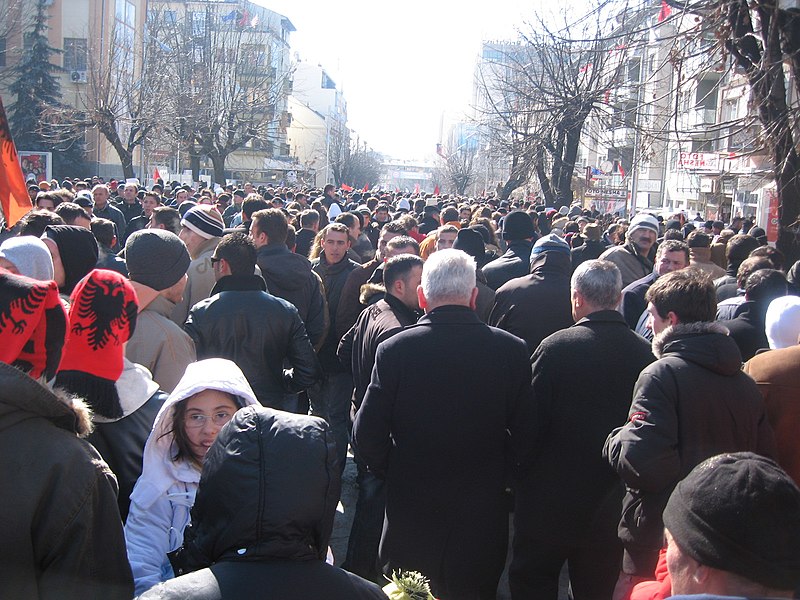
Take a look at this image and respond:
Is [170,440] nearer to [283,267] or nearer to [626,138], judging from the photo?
[283,267]

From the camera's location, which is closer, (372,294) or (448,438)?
(448,438)

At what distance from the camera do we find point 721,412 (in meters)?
3.52

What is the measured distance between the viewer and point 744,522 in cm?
189

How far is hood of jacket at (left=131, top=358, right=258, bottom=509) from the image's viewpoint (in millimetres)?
2787

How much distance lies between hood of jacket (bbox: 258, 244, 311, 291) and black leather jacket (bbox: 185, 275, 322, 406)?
50.2 inches

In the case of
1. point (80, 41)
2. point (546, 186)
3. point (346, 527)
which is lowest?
point (346, 527)

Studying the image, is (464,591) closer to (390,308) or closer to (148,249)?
(390,308)

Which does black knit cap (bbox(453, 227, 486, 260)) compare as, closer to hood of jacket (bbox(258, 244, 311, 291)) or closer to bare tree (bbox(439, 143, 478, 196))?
hood of jacket (bbox(258, 244, 311, 291))

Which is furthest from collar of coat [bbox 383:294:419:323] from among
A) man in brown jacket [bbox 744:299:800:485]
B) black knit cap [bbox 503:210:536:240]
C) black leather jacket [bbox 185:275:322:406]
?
black knit cap [bbox 503:210:536:240]

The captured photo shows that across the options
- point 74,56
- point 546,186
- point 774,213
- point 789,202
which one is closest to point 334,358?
point 789,202

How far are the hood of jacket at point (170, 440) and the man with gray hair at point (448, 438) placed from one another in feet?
3.56

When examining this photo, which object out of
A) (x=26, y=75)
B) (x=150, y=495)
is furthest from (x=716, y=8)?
(x=26, y=75)

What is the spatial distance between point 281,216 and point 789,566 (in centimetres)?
530

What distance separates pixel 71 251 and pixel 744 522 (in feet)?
13.3
